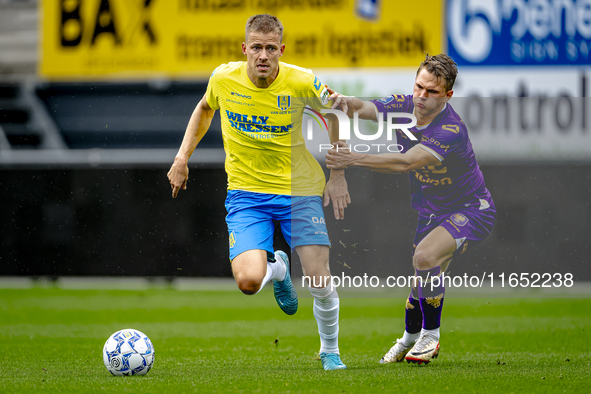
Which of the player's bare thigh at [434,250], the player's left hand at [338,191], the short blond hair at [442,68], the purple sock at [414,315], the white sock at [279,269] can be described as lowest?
the purple sock at [414,315]

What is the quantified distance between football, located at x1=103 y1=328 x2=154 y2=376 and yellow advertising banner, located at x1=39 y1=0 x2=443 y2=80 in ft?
21.9

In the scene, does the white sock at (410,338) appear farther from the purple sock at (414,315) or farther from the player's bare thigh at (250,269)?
the player's bare thigh at (250,269)

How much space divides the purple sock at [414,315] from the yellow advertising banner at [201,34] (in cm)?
605

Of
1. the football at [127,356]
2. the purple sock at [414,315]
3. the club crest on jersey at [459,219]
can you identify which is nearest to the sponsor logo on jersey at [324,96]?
the club crest on jersey at [459,219]

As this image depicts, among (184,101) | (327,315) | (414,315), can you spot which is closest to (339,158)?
(327,315)

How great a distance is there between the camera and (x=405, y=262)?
16.6 feet

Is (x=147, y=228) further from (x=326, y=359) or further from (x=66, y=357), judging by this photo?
(x=326, y=359)

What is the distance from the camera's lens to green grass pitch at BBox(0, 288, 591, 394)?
3.66 metres

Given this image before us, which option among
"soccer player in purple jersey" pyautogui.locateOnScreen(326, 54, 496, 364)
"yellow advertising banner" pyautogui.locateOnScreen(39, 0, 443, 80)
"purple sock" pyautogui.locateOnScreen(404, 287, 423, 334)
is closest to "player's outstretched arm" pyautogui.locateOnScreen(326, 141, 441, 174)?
"soccer player in purple jersey" pyautogui.locateOnScreen(326, 54, 496, 364)

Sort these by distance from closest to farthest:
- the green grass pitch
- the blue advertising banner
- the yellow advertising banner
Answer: the green grass pitch, the blue advertising banner, the yellow advertising banner

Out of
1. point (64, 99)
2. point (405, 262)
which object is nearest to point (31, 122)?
point (64, 99)

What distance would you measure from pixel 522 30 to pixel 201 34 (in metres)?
4.44

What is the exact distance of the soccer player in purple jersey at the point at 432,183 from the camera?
14.4ft

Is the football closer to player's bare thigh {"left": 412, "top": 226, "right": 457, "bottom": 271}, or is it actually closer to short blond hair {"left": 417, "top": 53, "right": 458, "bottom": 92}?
player's bare thigh {"left": 412, "top": 226, "right": 457, "bottom": 271}
